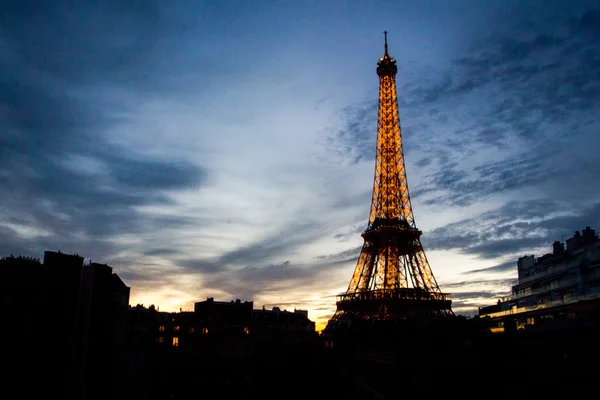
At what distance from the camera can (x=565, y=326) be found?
153 ft

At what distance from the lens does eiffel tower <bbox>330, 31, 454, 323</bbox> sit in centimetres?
9012

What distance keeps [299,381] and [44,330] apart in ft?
117

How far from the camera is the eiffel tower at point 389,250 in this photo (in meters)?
90.1

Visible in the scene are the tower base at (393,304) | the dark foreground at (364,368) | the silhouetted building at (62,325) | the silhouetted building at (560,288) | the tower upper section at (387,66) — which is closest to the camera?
the dark foreground at (364,368)

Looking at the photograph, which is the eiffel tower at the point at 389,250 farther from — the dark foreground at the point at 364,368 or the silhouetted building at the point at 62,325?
the silhouetted building at the point at 62,325

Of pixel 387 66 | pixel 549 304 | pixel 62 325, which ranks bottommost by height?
pixel 62 325

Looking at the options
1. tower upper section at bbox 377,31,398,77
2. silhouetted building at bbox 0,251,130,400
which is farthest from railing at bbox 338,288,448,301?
silhouetted building at bbox 0,251,130,400

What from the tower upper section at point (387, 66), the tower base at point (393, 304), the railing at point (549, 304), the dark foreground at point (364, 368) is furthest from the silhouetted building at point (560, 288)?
the tower upper section at point (387, 66)

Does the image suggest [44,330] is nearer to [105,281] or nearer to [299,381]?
[105,281]

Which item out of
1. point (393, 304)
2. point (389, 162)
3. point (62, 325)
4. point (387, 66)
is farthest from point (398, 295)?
point (62, 325)

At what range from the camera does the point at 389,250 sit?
9638cm

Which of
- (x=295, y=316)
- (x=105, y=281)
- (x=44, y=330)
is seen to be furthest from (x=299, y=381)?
(x=295, y=316)

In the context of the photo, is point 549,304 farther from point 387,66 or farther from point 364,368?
point 387,66

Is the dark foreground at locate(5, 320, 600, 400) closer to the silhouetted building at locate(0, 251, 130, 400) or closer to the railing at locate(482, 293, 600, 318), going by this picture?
the silhouetted building at locate(0, 251, 130, 400)
